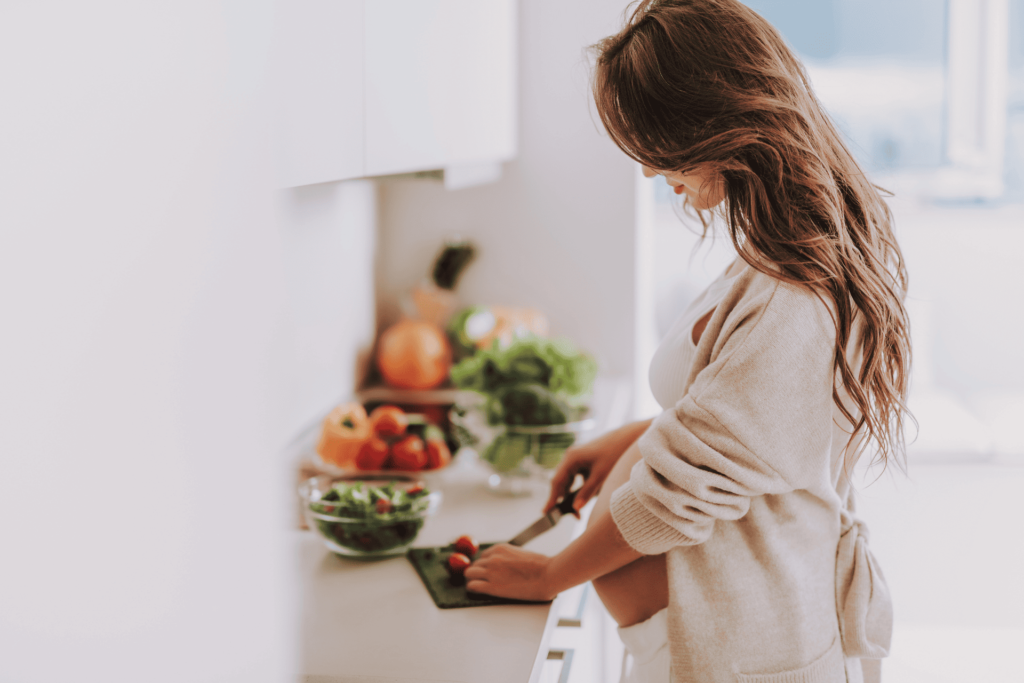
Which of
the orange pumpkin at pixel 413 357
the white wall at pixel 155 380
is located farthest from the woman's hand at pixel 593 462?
the white wall at pixel 155 380

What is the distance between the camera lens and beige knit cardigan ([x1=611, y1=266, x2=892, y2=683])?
0.84m

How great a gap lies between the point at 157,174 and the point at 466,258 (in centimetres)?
192

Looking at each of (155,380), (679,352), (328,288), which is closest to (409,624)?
(679,352)

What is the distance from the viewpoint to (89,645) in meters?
0.25

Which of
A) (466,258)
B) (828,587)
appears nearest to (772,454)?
(828,587)

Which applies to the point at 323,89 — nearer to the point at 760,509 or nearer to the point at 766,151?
the point at 766,151

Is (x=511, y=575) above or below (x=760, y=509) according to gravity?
below

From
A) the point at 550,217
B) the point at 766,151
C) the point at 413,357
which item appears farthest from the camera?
the point at 550,217

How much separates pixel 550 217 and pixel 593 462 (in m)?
1.03

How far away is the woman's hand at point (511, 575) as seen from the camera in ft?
3.33

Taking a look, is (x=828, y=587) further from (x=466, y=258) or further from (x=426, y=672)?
(x=466, y=258)

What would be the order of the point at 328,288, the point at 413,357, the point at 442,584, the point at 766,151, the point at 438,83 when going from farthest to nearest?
1. the point at 413,357
2. the point at 328,288
3. the point at 438,83
4. the point at 442,584
5. the point at 766,151

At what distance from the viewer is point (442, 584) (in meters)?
1.09

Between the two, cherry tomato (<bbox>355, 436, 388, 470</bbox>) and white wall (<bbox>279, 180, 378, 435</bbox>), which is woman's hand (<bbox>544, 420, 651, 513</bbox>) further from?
white wall (<bbox>279, 180, 378, 435</bbox>)
